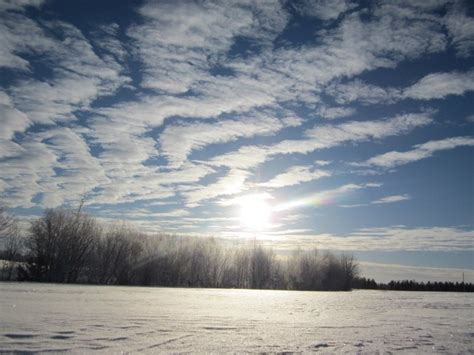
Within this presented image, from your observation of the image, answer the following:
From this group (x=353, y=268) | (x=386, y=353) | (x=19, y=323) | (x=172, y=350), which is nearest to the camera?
(x=172, y=350)

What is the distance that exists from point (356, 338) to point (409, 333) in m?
1.79

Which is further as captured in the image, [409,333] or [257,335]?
[409,333]

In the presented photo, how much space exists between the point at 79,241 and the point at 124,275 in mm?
7837

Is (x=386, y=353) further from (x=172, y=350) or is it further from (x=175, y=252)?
(x=175, y=252)

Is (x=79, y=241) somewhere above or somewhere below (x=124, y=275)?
above

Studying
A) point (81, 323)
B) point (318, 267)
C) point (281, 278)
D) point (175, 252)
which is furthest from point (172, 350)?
point (318, 267)

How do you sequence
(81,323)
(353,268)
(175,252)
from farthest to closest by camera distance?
(353,268), (175,252), (81,323)

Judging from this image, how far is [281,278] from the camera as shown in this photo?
7169cm

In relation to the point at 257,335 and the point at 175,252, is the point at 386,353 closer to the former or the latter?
the point at 257,335

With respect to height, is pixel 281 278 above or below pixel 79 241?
below

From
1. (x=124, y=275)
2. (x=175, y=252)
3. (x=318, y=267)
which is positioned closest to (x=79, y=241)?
(x=124, y=275)

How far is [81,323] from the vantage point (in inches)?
277

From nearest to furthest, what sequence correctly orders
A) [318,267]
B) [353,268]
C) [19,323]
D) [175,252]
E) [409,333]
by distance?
[19,323]
[409,333]
[175,252]
[318,267]
[353,268]

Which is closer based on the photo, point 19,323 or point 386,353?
point 386,353
